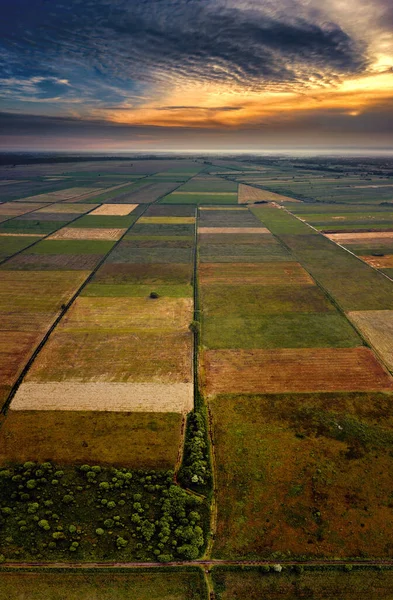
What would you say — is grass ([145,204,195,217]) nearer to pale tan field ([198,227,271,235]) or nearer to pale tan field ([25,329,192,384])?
pale tan field ([198,227,271,235])

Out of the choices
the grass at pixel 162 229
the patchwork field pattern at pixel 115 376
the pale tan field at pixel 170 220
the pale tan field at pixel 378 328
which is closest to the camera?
the patchwork field pattern at pixel 115 376

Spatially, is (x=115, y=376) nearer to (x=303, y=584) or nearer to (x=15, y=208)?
(x=303, y=584)

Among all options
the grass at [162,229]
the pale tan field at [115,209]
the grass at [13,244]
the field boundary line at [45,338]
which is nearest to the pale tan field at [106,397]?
the field boundary line at [45,338]

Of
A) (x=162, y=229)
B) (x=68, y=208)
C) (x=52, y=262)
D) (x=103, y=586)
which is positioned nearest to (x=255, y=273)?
(x=52, y=262)

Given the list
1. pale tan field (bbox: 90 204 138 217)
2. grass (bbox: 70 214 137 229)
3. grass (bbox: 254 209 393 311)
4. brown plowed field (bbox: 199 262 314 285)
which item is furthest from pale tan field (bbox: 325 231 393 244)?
pale tan field (bbox: 90 204 138 217)

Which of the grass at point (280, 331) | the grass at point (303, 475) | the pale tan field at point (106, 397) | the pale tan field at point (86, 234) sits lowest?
the grass at point (303, 475)

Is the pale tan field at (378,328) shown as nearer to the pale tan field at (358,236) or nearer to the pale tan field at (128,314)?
the pale tan field at (128,314)
